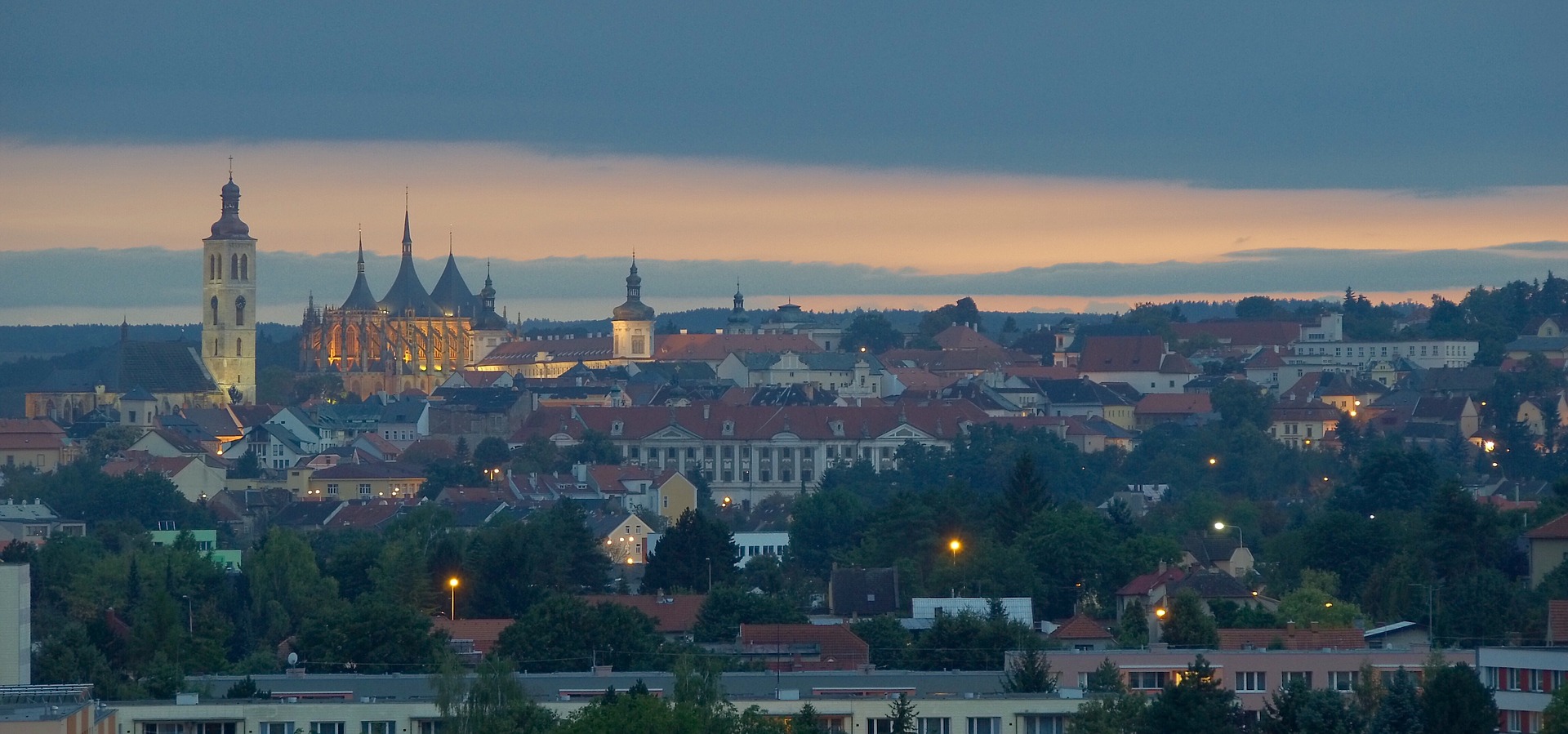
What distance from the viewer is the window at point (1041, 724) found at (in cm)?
3922

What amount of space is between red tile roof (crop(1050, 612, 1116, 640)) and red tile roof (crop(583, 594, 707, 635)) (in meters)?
6.84

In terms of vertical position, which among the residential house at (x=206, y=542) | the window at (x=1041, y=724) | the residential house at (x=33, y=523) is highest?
the window at (x=1041, y=724)

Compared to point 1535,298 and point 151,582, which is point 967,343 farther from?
point 151,582

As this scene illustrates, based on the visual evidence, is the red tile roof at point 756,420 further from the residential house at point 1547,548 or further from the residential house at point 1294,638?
the residential house at point 1294,638

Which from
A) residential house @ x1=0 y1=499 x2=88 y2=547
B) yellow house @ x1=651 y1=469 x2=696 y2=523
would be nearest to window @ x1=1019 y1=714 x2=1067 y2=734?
residential house @ x1=0 y1=499 x2=88 y2=547

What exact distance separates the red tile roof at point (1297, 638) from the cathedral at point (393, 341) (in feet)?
454

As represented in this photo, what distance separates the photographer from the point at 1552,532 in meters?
58.2

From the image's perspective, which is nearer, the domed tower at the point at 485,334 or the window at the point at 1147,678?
the window at the point at 1147,678

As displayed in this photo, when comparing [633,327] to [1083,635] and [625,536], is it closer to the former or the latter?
[625,536]

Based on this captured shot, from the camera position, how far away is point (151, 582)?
65625 mm

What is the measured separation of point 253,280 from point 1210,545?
111 m

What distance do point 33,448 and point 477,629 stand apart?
82.1 m

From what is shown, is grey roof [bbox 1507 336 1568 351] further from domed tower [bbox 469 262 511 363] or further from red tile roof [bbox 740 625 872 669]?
red tile roof [bbox 740 625 872 669]

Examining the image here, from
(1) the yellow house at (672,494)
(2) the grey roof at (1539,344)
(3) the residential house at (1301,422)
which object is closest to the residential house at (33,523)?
(1) the yellow house at (672,494)
